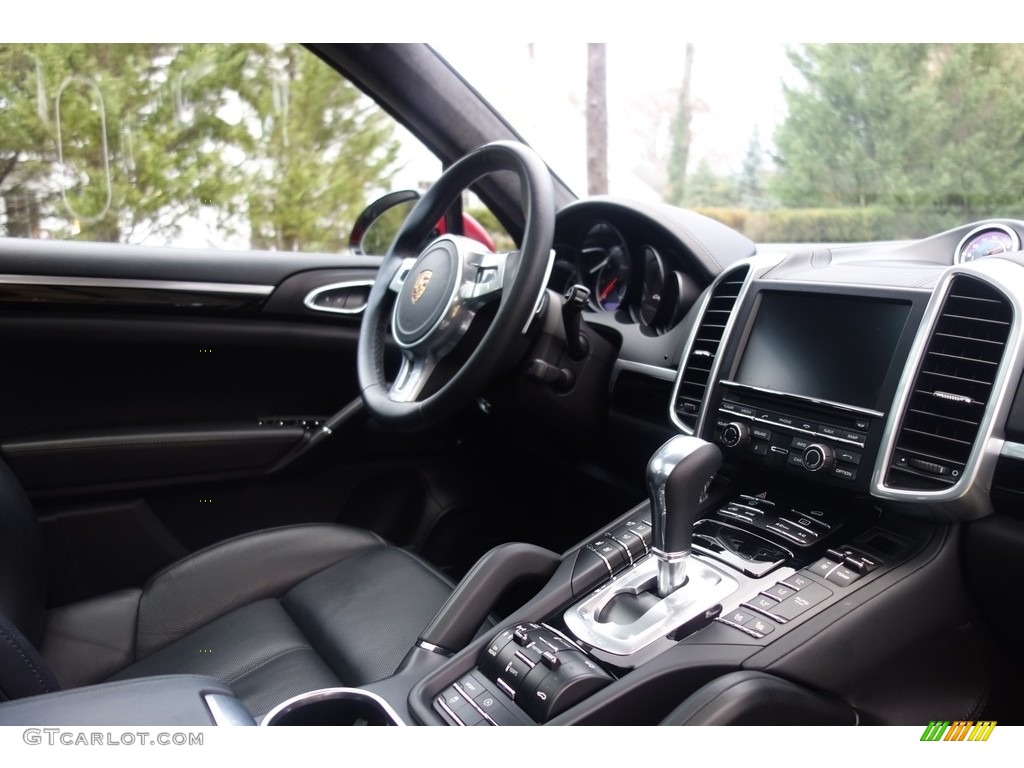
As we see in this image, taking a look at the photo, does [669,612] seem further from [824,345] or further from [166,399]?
[166,399]

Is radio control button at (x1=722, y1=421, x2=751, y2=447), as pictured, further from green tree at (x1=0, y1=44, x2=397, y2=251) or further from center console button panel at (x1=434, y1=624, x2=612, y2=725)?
green tree at (x1=0, y1=44, x2=397, y2=251)

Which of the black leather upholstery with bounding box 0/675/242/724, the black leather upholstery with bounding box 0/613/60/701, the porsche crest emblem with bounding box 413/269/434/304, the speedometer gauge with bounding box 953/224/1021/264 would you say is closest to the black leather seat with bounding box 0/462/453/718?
the black leather upholstery with bounding box 0/613/60/701

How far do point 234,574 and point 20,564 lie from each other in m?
0.38

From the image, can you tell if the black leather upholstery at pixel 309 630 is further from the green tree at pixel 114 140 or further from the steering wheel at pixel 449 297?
the green tree at pixel 114 140

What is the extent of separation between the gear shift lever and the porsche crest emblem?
2.32 feet

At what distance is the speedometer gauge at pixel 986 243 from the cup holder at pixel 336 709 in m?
1.07

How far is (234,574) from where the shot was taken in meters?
1.50

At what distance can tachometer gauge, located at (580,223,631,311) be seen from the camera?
1849 millimetres

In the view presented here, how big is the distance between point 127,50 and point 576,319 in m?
1.08

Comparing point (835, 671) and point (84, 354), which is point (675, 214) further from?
point (84, 354)

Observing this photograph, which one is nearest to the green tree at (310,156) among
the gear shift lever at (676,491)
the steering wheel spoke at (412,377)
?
the steering wheel spoke at (412,377)

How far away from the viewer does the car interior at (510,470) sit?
40.1 inches

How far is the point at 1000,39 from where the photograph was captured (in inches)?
42.7

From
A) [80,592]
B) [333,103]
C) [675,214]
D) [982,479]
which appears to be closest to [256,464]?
[80,592]
